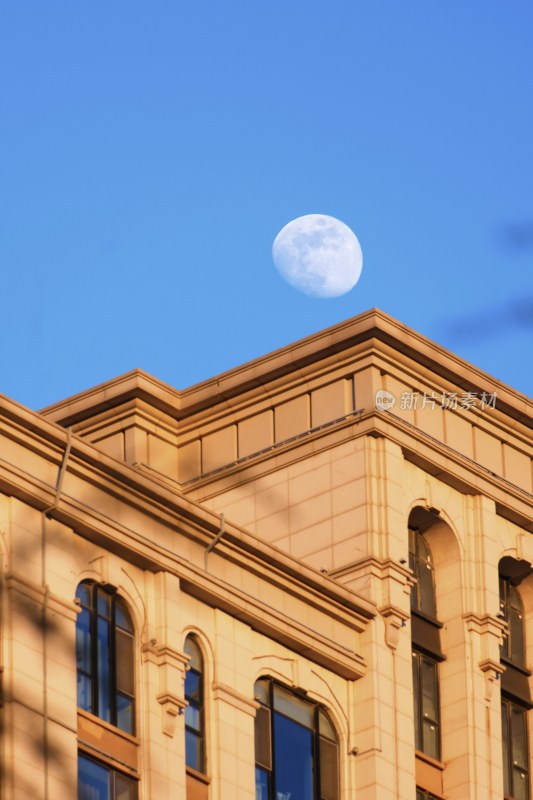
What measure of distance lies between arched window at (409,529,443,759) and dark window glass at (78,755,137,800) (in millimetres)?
9922

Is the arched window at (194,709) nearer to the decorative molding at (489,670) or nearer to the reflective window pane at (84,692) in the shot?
the reflective window pane at (84,692)

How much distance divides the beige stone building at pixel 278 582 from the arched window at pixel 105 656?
5 centimetres

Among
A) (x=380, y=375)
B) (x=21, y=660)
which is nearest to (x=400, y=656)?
(x=380, y=375)

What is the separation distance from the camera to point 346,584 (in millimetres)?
59312

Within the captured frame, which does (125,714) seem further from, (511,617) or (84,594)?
(511,617)

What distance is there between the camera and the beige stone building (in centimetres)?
5097

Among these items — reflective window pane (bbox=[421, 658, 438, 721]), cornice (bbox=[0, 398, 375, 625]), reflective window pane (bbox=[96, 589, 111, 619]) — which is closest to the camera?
cornice (bbox=[0, 398, 375, 625])

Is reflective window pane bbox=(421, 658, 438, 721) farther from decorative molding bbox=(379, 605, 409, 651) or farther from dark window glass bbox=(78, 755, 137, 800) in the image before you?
dark window glass bbox=(78, 755, 137, 800)

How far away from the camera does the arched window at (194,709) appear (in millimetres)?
52969

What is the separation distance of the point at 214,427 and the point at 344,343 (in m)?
4.05

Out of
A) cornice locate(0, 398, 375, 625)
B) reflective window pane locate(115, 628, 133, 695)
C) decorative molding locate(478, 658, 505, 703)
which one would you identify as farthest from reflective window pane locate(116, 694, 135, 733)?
decorative molding locate(478, 658, 505, 703)

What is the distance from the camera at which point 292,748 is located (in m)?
55.4

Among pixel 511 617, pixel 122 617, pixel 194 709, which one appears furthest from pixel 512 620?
pixel 122 617

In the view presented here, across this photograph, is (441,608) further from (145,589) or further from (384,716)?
(145,589)
